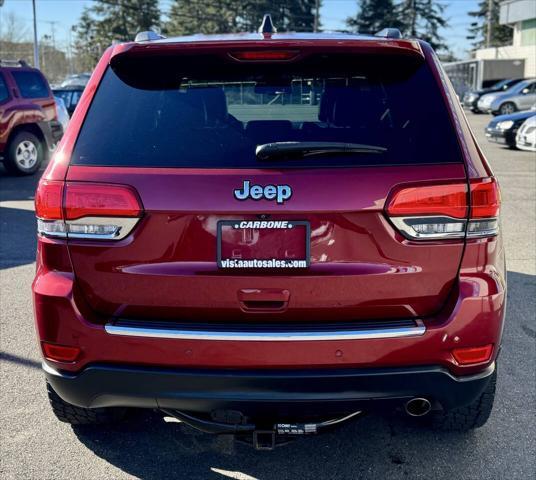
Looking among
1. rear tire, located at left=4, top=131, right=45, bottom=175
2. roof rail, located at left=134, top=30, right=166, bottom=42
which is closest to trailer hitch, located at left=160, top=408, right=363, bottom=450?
roof rail, located at left=134, top=30, right=166, bottom=42

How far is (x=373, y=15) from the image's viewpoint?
7062cm

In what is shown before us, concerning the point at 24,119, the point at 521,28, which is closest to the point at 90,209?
the point at 24,119

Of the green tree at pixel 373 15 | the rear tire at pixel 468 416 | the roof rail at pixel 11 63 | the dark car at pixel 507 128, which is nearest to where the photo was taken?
the rear tire at pixel 468 416

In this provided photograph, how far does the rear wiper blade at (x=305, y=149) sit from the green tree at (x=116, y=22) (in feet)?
227

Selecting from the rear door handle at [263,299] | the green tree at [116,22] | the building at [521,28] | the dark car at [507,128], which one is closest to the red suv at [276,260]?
the rear door handle at [263,299]

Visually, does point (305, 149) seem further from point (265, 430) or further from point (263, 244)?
point (265, 430)

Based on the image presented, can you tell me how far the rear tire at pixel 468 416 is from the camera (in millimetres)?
2988

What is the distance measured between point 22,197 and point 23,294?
5.33 meters

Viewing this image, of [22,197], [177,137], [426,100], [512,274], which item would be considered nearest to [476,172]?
[426,100]

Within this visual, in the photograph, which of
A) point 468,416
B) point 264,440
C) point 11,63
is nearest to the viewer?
point 264,440

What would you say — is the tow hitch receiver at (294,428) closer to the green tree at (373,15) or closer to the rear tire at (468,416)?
the rear tire at (468,416)

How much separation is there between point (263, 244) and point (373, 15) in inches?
2891

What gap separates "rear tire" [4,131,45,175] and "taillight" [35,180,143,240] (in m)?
10.6

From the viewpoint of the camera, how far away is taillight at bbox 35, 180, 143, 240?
241 centimetres
